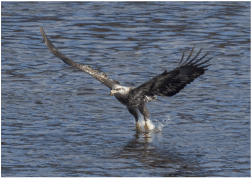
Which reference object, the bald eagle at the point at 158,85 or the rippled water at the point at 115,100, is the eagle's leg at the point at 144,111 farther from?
the rippled water at the point at 115,100

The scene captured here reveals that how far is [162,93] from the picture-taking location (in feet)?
34.5

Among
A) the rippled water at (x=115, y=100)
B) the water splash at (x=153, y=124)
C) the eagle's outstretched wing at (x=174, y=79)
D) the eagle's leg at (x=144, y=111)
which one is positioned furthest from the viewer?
the water splash at (x=153, y=124)

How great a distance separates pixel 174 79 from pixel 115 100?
3205mm

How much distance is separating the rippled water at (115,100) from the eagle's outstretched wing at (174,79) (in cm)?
87

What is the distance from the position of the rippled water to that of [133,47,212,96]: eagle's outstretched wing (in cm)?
87

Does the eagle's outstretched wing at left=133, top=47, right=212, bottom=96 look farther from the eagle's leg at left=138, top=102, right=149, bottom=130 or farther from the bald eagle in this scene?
the eagle's leg at left=138, top=102, right=149, bottom=130

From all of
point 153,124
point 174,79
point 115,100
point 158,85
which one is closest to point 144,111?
point 153,124

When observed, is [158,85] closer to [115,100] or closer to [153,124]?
[153,124]

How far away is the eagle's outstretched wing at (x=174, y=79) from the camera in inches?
388

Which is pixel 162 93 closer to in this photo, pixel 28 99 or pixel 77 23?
pixel 28 99

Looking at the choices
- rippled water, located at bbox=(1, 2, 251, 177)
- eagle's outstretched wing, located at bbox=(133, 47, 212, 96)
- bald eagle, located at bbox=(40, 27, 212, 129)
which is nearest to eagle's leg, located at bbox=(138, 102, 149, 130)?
bald eagle, located at bbox=(40, 27, 212, 129)

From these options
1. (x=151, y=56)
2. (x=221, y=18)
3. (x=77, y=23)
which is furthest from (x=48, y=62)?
(x=221, y=18)

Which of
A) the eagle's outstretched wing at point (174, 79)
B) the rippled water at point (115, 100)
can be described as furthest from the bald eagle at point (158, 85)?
the rippled water at point (115, 100)

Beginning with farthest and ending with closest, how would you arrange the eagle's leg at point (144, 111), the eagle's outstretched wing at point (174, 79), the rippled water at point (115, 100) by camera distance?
the eagle's leg at point (144, 111) → the eagle's outstretched wing at point (174, 79) → the rippled water at point (115, 100)
